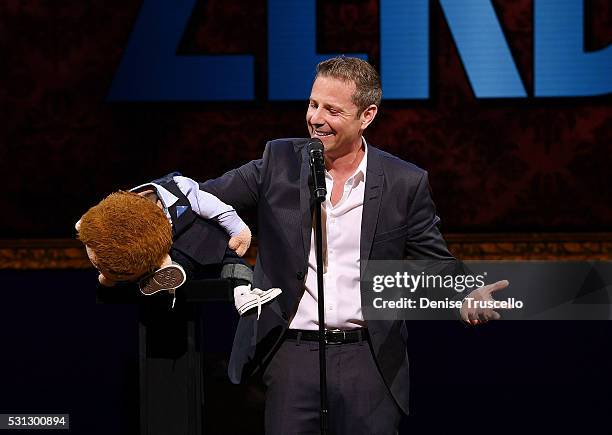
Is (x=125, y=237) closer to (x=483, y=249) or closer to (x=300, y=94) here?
(x=300, y=94)

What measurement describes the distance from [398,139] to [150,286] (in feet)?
11.1

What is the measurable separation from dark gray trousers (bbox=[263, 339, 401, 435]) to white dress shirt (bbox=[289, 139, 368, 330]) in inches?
2.9

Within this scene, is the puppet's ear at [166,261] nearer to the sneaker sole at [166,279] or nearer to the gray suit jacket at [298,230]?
the sneaker sole at [166,279]

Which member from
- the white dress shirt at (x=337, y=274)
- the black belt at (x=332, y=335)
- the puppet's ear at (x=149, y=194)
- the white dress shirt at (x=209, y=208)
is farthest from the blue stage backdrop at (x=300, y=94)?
the puppet's ear at (x=149, y=194)

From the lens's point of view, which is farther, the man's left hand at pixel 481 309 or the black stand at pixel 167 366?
the man's left hand at pixel 481 309

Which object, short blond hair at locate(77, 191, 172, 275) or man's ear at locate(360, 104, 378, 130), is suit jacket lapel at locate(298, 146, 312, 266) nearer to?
man's ear at locate(360, 104, 378, 130)

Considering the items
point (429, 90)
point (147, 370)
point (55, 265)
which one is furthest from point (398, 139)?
point (147, 370)

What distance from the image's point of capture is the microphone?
8.16ft

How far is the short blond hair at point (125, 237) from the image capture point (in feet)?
8.05

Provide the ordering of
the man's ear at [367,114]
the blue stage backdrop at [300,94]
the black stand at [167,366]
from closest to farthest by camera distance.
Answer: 1. the black stand at [167,366]
2. the man's ear at [367,114]
3. the blue stage backdrop at [300,94]

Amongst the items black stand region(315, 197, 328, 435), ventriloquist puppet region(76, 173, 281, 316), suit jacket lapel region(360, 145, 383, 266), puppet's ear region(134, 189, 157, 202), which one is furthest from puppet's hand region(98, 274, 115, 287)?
suit jacket lapel region(360, 145, 383, 266)

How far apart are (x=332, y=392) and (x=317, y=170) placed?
2.44 feet

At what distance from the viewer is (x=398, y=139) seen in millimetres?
5664

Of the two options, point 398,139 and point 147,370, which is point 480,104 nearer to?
point 398,139
